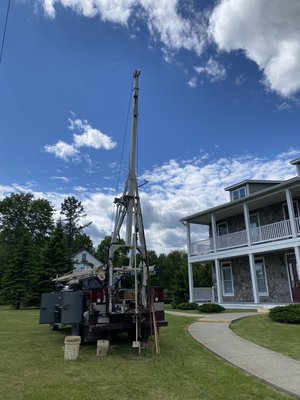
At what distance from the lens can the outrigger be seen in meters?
7.03

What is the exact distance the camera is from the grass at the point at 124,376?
4242mm

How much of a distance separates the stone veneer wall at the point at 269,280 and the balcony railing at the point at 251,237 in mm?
1498

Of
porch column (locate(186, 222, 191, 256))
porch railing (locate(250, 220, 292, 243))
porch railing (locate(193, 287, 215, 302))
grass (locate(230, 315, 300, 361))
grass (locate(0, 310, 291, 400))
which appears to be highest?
porch column (locate(186, 222, 191, 256))

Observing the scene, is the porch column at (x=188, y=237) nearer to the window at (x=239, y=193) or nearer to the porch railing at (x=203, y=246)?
the porch railing at (x=203, y=246)

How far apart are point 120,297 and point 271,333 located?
4321mm

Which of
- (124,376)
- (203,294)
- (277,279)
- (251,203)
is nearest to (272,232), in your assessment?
(251,203)

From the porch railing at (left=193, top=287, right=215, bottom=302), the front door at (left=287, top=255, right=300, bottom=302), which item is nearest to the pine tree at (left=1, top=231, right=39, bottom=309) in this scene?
the porch railing at (left=193, top=287, right=215, bottom=302)

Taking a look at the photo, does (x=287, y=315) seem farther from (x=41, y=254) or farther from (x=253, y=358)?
(x=41, y=254)

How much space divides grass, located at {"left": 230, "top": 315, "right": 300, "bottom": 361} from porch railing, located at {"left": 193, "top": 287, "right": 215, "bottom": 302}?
1027 cm

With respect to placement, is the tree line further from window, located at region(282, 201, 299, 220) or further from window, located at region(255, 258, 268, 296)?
window, located at region(282, 201, 299, 220)

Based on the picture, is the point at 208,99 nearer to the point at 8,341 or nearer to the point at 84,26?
the point at 84,26

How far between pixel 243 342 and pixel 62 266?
23.3 metres

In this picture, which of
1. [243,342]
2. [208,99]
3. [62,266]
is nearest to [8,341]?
[243,342]

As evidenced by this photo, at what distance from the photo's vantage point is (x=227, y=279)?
21.0 m
